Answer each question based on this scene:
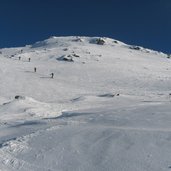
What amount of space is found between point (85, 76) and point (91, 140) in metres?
40.5

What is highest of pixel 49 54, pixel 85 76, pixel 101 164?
pixel 49 54

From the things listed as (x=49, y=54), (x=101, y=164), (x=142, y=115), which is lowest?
(x=101, y=164)

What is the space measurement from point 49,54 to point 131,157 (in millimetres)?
64594

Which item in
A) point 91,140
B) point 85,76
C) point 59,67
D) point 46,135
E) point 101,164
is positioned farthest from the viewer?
point 59,67

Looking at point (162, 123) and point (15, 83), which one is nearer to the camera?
point (162, 123)

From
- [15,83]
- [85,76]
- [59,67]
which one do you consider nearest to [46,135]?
[15,83]

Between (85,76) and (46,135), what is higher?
Result: (85,76)

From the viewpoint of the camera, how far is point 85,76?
51.6 metres

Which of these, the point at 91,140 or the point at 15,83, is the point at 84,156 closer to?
the point at 91,140

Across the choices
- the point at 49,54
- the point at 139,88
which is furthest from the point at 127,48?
the point at 139,88

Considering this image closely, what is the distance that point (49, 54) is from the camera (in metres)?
73.0

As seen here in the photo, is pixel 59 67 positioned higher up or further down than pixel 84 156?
higher up

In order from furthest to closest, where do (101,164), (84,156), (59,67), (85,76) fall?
(59,67) → (85,76) → (84,156) → (101,164)

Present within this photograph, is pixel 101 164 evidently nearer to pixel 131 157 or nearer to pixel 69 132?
pixel 131 157
